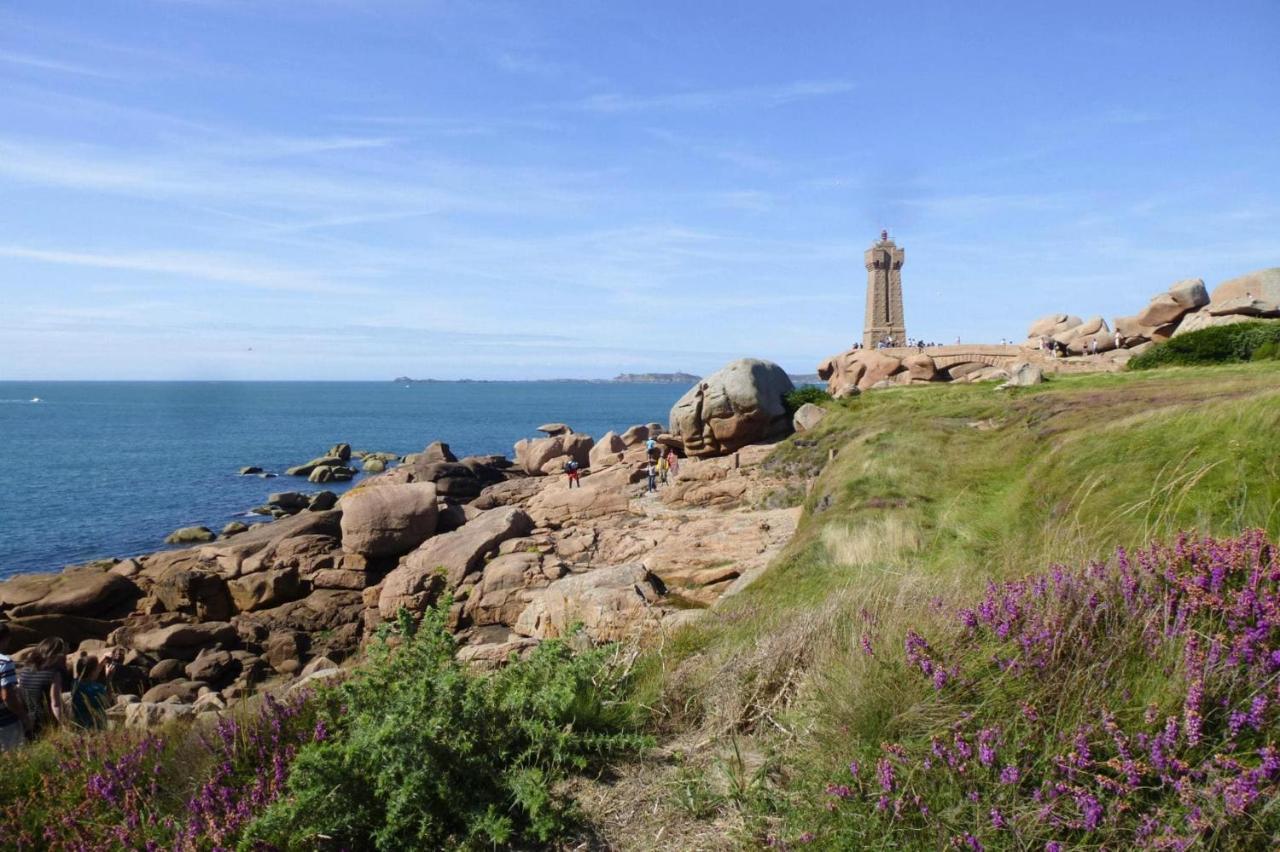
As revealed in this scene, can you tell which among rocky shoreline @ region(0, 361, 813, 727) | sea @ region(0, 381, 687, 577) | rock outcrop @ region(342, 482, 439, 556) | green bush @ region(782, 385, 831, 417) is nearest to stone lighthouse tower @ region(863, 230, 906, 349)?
sea @ region(0, 381, 687, 577)

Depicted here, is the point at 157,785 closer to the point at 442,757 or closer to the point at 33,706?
the point at 442,757

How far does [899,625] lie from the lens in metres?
4.21

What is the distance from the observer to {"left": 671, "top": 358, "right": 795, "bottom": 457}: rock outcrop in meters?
29.9

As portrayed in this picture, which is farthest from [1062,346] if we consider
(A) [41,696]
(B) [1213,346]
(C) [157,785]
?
(C) [157,785]

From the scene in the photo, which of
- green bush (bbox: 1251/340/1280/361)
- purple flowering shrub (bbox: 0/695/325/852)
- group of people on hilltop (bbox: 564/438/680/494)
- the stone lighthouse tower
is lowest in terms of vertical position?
group of people on hilltop (bbox: 564/438/680/494)

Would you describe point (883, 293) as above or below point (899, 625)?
above

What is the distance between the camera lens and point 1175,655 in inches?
133

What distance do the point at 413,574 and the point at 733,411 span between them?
14.8m

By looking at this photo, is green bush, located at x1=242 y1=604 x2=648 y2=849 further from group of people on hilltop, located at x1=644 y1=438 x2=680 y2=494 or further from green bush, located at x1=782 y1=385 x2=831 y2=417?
green bush, located at x1=782 y1=385 x2=831 y2=417

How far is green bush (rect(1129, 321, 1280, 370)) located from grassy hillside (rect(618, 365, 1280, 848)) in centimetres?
1671

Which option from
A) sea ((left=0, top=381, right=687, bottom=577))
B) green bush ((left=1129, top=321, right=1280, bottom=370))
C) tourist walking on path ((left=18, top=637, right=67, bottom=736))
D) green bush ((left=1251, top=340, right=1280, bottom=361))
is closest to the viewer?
tourist walking on path ((left=18, top=637, right=67, bottom=736))

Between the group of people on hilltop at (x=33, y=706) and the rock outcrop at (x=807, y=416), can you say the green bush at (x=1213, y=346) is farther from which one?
the group of people on hilltop at (x=33, y=706)

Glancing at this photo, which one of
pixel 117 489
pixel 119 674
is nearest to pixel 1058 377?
pixel 119 674

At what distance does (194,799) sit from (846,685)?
10.3 ft
